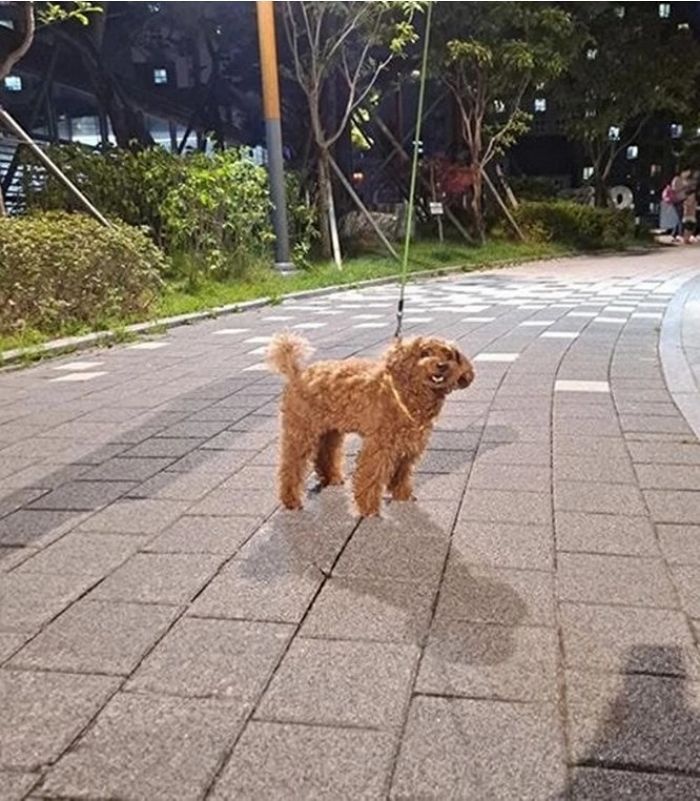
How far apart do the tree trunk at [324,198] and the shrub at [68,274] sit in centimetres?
600

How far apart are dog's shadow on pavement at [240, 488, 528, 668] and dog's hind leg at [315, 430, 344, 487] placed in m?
0.21

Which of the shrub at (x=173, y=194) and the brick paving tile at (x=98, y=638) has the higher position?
the shrub at (x=173, y=194)

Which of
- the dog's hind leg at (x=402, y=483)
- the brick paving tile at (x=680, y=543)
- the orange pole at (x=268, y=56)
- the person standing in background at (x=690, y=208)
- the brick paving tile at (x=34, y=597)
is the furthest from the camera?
the person standing in background at (x=690, y=208)

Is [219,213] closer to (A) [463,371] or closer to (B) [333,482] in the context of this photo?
(B) [333,482]

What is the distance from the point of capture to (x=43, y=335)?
7.11 metres

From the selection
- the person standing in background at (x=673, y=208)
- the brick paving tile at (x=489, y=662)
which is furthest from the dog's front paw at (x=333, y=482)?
the person standing in background at (x=673, y=208)

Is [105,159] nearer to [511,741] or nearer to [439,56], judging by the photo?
[439,56]

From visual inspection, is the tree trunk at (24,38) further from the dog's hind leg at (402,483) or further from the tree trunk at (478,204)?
the tree trunk at (478,204)

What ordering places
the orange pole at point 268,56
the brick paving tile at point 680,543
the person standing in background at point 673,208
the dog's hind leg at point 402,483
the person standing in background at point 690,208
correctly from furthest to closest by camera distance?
the person standing in background at point 673,208 < the person standing in background at point 690,208 < the orange pole at point 268,56 < the dog's hind leg at point 402,483 < the brick paving tile at point 680,543

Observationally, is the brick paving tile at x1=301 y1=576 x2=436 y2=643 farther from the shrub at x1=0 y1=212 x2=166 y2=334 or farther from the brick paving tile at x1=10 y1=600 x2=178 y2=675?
the shrub at x1=0 y1=212 x2=166 y2=334

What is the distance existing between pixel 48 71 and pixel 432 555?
61.4ft

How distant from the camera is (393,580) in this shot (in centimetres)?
240

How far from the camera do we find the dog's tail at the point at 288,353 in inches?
A: 114

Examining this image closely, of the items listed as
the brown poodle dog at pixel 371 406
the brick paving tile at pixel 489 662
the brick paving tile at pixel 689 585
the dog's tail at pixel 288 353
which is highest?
the dog's tail at pixel 288 353
